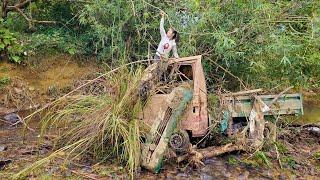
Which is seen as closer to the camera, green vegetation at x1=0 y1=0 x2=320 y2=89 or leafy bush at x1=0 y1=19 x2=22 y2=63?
green vegetation at x1=0 y1=0 x2=320 y2=89

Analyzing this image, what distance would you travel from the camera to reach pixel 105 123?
7598 mm

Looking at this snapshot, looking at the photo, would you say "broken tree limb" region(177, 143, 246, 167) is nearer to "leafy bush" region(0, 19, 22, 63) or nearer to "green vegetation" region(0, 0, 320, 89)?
"green vegetation" region(0, 0, 320, 89)

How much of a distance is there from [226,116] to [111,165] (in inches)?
99.9

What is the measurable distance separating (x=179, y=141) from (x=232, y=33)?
3175 mm

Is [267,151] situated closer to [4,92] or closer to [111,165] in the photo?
[111,165]

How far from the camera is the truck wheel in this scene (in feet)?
26.3

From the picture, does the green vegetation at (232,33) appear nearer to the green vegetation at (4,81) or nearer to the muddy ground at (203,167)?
the green vegetation at (4,81)

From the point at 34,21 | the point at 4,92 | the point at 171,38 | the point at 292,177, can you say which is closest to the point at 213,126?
the point at 292,177

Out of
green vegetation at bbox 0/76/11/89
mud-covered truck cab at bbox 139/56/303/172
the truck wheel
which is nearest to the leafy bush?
green vegetation at bbox 0/76/11/89

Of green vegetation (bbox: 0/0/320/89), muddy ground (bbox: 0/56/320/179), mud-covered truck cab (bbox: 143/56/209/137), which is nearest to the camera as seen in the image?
muddy ground (bbox: 0/56/320/179)

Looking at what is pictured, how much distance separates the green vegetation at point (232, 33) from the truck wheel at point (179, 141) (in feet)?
7.41

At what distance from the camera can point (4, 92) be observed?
11891mm

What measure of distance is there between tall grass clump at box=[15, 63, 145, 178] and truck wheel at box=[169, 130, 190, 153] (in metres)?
0.62

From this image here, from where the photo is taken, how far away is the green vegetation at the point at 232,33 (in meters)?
9.77
